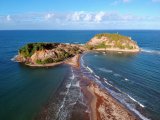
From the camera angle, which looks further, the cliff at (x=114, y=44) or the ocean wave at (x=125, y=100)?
the cliff at (x=114, y=44)

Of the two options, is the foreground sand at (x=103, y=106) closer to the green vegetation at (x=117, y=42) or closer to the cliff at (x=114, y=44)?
the cliff at (x=114, y=44)

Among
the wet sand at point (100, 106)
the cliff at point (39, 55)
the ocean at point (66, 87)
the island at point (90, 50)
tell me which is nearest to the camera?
the wet sand at point (100, 106)

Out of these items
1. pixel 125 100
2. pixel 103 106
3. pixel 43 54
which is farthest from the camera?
pixel 43 54

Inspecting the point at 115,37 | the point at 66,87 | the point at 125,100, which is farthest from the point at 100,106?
the point at 115,37

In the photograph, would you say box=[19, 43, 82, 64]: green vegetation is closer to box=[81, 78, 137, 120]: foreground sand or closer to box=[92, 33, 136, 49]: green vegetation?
box=[81, 78, 137, 120]: foreground sand

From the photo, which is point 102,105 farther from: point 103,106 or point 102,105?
point 103,106

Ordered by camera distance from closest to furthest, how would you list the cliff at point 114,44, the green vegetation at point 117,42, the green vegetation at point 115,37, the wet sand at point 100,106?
the wet sand at point 100,106
the cliff at point 114,44
the green vegetation at point 117,42
the green vegetation at point 115,37

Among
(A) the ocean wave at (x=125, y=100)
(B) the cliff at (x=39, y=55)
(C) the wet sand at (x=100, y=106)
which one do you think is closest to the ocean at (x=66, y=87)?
(A) the ocean wave at (x=125, y=100)

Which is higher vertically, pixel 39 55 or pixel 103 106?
pixel 39 55
